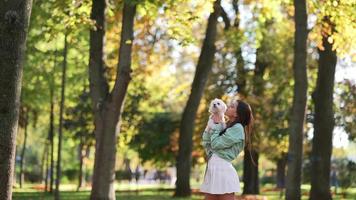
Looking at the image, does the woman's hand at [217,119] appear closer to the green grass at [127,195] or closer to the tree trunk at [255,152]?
the green grass at [127,195]

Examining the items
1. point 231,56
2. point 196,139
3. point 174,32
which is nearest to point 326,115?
point 174,32

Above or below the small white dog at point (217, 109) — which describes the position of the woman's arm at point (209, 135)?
below

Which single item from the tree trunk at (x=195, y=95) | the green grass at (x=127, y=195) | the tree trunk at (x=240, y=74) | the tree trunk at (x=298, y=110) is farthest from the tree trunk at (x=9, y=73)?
the tree trunk at (x=240, y=74)

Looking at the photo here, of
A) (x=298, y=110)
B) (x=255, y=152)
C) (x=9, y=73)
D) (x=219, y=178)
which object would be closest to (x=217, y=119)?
(x=219, y=178)

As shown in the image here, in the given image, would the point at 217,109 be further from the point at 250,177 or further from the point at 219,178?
the point at 250,177

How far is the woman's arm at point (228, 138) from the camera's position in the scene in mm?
7062

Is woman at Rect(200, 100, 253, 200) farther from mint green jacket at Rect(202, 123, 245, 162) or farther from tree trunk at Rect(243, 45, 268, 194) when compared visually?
tree trunk at Rect(243, 45, 268, 194)

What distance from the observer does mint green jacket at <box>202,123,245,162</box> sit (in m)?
7.07

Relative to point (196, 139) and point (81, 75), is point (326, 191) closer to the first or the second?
point (81, 75)

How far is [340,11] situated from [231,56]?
15.5 metres

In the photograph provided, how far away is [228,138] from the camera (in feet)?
23.2

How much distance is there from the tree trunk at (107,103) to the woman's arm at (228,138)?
824 centimetres

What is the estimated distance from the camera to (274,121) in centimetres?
3188

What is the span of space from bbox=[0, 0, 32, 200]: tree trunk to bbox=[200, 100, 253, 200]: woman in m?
2.16
